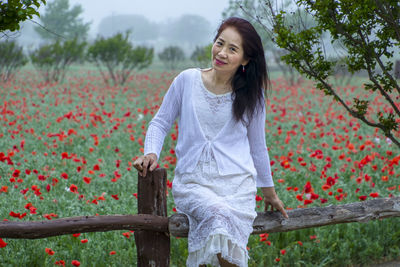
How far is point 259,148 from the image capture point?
292 cm

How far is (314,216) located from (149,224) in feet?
4.14

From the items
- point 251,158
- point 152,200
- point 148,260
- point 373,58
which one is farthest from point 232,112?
point 373,58

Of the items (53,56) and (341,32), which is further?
(53,56)

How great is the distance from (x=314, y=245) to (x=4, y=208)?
8.96 feet

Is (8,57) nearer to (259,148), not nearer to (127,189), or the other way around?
(127,189)

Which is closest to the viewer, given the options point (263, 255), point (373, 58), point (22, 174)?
point (263, 255)

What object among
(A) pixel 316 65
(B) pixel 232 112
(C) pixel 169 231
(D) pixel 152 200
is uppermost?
(A) pixel 316 65

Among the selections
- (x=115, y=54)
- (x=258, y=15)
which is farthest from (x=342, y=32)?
(x=115, y=54)

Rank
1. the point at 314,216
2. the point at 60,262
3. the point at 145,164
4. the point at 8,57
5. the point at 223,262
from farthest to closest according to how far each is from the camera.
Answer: the point at 8,57 < the point at 314,216 < the point at 60,262 < the point at 145,164 < the point at 223,262

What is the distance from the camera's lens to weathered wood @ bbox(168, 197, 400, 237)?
8.87 feet

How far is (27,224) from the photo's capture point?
7.91 ft

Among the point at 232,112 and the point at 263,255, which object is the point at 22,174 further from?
the point at 232,112

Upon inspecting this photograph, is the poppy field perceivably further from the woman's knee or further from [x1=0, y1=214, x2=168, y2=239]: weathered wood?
the woman's knee

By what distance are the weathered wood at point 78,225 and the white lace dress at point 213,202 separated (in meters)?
0.20
